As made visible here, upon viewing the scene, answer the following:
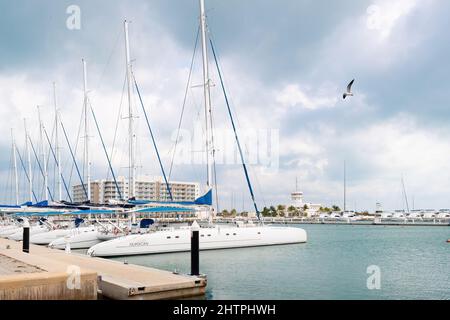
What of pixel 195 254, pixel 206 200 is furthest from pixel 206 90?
pixel 195 254

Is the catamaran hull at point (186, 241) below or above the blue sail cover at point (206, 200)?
A: below

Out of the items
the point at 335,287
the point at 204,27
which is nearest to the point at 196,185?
the point at 204,27

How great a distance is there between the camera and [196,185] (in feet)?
650

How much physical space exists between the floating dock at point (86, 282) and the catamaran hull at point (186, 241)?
36.5 feet

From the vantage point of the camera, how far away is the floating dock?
505 inches

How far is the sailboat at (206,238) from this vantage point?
3172cm

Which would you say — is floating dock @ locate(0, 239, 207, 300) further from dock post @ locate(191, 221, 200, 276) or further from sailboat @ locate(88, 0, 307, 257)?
sailboat @ locate(88, 0, 307, 257)

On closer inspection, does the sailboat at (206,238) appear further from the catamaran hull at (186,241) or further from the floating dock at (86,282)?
the floating dock at (86,282)

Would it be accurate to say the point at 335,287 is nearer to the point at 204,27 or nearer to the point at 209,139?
the point at 209,139

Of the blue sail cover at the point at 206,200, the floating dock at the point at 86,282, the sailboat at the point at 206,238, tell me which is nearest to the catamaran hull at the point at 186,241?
the sailboat at the point at 206,238

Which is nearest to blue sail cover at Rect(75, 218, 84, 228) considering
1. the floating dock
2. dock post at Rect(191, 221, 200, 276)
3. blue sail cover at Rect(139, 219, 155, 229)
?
blue sail cover at Rect(139, 219, 155, 229)

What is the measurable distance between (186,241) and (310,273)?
12.1 meters

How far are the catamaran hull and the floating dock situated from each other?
36.5ft
